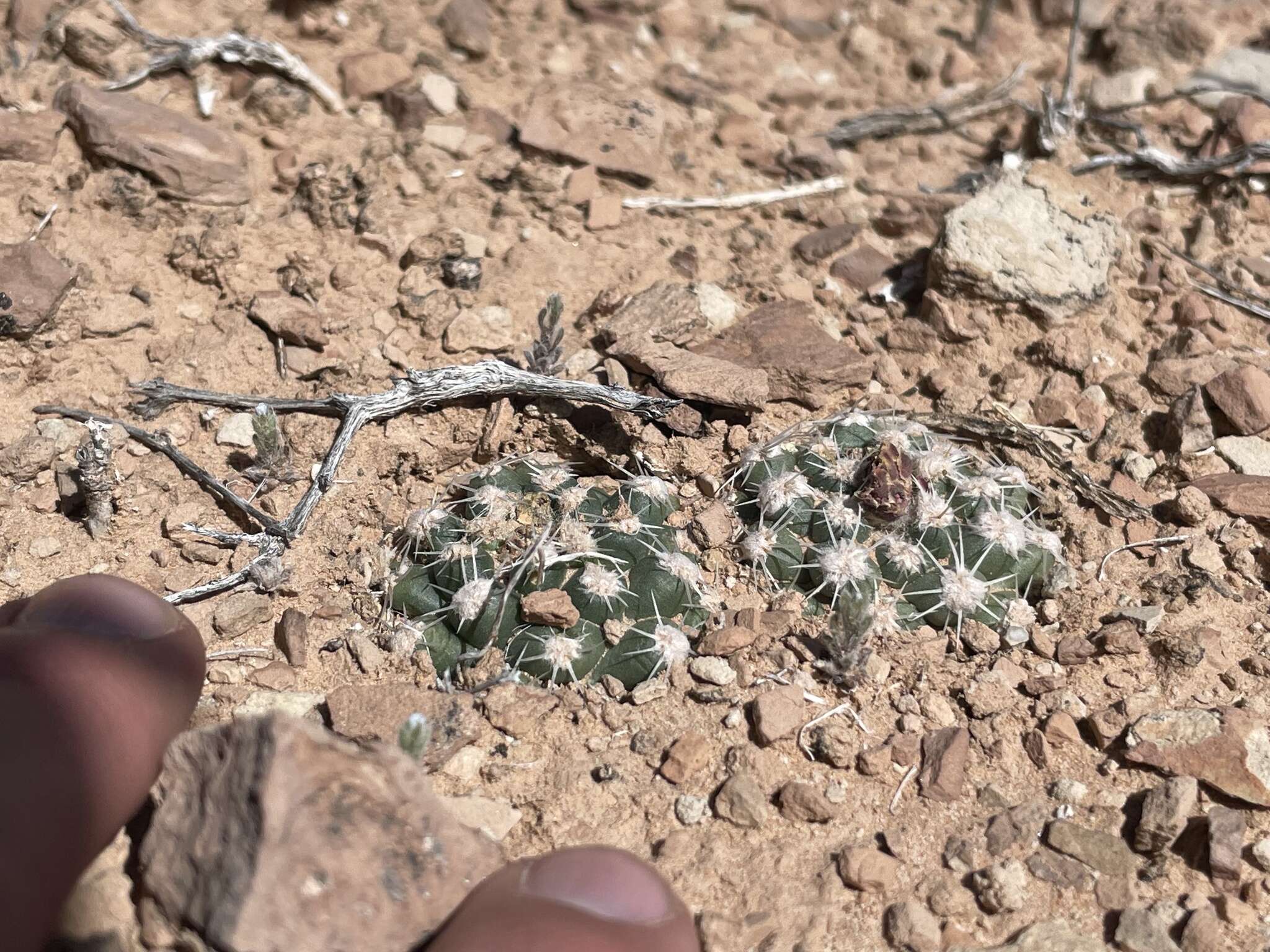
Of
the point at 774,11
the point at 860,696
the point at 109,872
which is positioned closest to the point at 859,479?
the point at 860,696

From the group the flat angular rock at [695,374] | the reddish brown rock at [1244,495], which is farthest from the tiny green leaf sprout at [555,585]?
the reddish brown rock at [1244,495]

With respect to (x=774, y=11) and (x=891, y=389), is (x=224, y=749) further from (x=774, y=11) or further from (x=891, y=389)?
(x=774, y=11)

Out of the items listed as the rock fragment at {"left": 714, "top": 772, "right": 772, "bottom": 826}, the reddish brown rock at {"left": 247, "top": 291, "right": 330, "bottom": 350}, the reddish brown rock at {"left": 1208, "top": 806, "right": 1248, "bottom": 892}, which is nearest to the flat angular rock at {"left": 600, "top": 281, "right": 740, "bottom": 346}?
the reddish brown rock at {"left": 247, "top": 291, "right": 330, "bottom": 350}

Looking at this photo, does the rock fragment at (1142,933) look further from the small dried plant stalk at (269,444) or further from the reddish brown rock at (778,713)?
the small dried plant stalk at (269,444)

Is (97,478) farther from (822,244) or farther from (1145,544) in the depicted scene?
(1145,544)

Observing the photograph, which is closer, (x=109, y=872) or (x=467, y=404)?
(x=109, y=872)

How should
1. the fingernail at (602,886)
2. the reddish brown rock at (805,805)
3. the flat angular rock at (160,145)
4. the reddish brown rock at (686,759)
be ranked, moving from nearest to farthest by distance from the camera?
the fingernail at (602,886) < the reddish brown rock at (805,805) < the reddish brown rock at (686,759) < the flat angular rock at (160,145)
